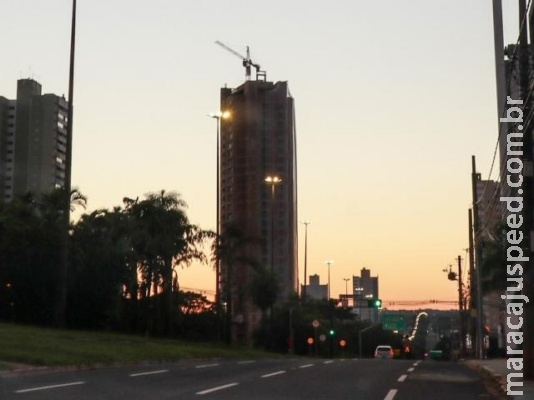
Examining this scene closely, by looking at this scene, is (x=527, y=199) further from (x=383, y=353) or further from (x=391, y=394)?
(x=383, y=353)

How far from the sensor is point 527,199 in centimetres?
1928

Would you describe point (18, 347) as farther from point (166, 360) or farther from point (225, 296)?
point (225, 296)

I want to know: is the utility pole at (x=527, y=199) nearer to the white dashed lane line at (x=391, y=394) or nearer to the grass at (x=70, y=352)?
the white dashed lane line at (x=391, y=394)

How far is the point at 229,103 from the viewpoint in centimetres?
16062

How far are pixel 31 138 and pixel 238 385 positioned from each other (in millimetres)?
126666

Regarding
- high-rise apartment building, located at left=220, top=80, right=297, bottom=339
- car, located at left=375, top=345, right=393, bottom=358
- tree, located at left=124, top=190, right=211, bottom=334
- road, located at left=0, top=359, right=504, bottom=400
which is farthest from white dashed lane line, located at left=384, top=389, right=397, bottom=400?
high-rise apartment building, located at left=220, top=80, right=297, bottom=339

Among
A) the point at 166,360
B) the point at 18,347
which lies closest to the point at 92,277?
the point at 166,360

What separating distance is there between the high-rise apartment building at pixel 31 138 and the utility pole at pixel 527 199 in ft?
402

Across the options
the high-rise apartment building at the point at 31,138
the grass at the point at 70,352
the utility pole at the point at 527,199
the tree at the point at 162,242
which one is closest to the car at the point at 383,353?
the tree at the point at 162,242

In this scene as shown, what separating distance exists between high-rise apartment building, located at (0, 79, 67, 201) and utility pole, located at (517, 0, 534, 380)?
12248 cm

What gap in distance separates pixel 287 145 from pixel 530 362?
147m

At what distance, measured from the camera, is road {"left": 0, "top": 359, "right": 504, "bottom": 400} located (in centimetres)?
1652

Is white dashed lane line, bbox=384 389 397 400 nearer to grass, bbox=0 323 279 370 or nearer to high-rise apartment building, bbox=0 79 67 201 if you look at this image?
grass, bbox=0 323 279 370

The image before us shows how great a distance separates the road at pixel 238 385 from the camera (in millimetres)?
16516
